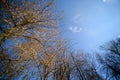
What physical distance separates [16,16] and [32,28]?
1.44 meters

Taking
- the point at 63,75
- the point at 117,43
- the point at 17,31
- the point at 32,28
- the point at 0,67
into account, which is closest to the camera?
the point at 17,31

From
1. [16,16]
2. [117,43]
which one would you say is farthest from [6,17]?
[117,43]

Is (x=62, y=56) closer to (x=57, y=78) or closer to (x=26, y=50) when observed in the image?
(x=57, y=78)

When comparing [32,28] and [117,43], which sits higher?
[117,43]

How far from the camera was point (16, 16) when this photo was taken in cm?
757

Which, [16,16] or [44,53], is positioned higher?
[16,16]

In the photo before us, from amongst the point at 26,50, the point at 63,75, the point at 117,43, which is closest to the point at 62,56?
the point at 63,75

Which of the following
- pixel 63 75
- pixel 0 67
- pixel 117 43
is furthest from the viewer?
pixel 117 43

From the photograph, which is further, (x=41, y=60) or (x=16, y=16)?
(x=41, y=60)

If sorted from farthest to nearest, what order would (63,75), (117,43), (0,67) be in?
(117,43)
(63,75)
(0,67)

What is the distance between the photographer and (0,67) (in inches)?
428

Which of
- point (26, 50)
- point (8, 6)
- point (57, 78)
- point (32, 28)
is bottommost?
point (57, 78)

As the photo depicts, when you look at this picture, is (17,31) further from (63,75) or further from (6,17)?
(63,75)

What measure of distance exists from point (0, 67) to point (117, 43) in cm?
2150
